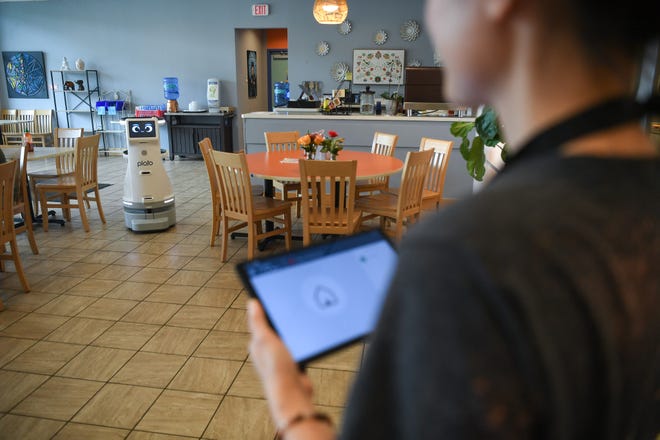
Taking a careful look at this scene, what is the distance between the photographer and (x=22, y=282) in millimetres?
3227

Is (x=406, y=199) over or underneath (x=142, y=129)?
underneath

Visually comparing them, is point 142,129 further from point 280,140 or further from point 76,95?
point 76,95

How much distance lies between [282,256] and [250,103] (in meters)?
9.56

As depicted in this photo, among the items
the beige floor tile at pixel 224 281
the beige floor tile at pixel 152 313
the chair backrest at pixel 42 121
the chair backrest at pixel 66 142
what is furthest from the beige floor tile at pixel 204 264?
the chair backrest at pixel 42 121

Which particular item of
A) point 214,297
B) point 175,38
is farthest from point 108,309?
point 175,38

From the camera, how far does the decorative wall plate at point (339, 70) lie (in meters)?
8.60

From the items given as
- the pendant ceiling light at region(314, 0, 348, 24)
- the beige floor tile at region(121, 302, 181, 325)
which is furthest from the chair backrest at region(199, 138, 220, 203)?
the pendant ceiling light at region(314, 0, 348, 24)

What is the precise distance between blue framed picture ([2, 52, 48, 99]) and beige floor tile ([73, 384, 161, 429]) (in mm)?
9315

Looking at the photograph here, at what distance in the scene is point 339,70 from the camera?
8.63m

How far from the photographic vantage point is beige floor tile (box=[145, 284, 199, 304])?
3146 mm

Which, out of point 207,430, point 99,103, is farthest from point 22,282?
point 99,103

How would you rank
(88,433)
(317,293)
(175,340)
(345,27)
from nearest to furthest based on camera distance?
(317,293) < (88,433) < (175,340) < (345,27)

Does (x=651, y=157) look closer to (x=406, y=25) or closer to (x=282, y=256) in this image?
(x=282, y=256)

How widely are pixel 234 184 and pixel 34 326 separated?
1561 mm
